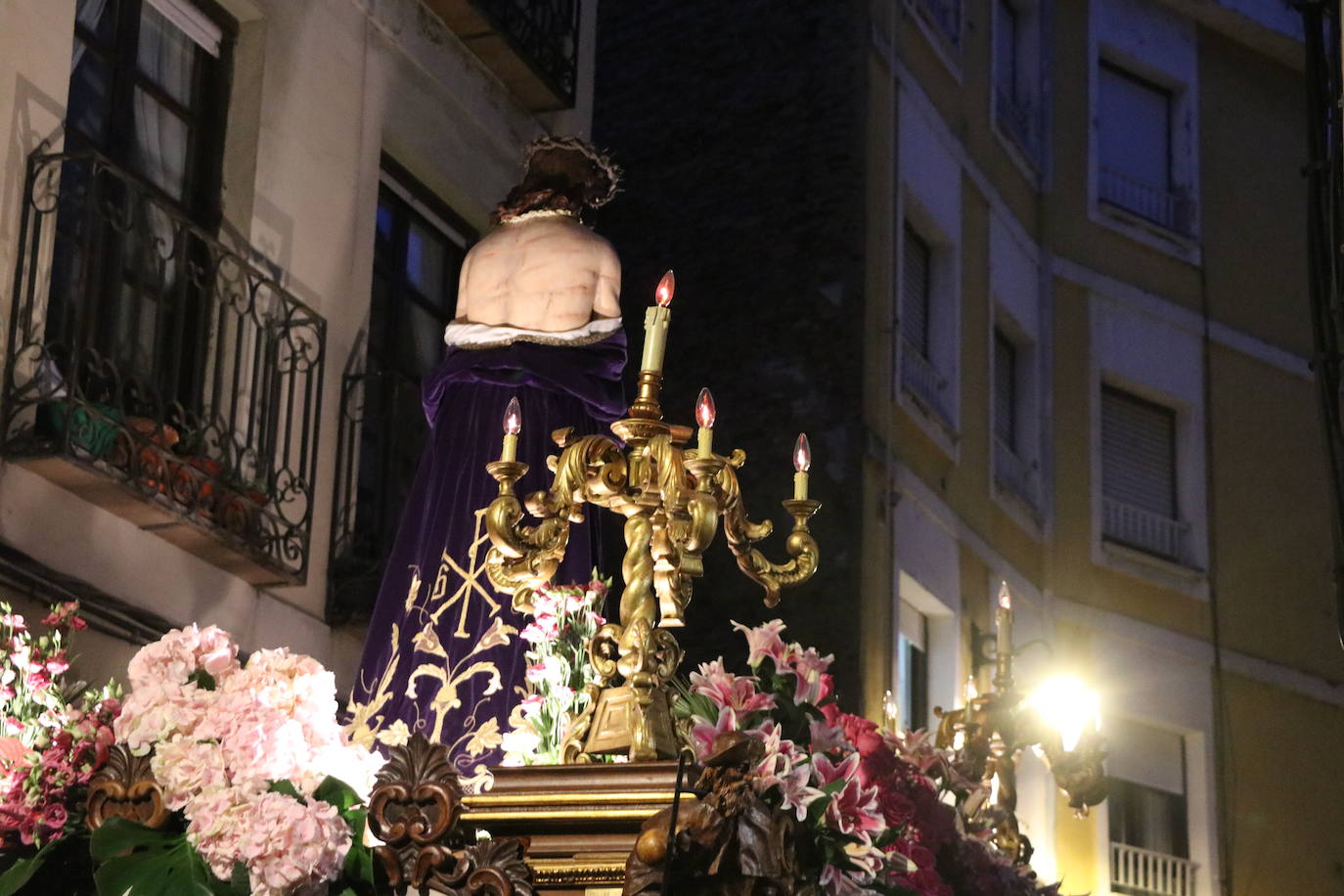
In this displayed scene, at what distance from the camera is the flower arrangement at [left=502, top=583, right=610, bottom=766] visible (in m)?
4.86

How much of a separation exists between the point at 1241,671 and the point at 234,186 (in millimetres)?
9081

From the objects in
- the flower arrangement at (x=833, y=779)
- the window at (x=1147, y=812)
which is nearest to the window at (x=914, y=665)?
the window at (x=1147, y=812)

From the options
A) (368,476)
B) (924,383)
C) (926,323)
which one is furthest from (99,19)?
(926,323)

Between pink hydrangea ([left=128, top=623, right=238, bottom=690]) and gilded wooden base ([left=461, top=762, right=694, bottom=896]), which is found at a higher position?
pink hydrangea ([left=128, top=623, right=238, bottom=690])

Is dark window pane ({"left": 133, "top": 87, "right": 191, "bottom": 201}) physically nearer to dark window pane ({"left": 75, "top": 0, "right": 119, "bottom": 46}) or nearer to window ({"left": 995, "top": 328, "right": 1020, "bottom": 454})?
dark window pane ({"left": 75, "top": 0, "right": 119, "bottom": 46})

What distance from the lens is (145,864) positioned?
4.09m

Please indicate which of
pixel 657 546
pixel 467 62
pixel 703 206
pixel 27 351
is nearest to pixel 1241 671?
pixel 703 206

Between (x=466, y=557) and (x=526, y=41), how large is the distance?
15.9 feet

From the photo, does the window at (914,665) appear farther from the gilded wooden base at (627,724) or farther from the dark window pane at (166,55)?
the gilded wooden base at (627,724)

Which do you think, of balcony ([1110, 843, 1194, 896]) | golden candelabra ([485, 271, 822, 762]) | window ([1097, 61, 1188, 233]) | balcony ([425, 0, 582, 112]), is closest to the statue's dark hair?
golden candelabra ([485, 271, 822, 762])

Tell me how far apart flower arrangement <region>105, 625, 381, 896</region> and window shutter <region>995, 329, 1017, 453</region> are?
1080 cm

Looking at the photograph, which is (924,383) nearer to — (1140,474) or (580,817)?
(1140,474)

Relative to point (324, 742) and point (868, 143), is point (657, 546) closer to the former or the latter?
point (324, 742)

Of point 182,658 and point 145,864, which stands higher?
point 182,658
